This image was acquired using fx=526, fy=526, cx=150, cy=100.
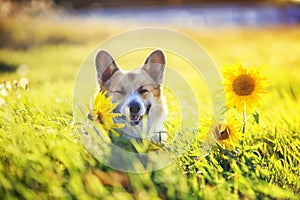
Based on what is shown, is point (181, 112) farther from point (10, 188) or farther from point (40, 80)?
point (40, 80)

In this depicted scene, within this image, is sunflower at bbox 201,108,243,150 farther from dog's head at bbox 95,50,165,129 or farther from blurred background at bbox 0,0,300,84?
blurred background at bbox 0,0,300,84

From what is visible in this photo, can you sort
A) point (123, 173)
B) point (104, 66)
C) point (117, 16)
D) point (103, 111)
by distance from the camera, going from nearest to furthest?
1. point (123, 173)
2. point (103, 111)
3. point (104, 66)
4. point (117, 16)

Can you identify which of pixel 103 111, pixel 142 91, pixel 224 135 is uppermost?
pixel 142 91

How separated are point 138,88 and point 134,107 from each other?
27cm

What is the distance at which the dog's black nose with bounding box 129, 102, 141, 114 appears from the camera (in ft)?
11.3

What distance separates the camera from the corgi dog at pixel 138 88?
3479 millimetres

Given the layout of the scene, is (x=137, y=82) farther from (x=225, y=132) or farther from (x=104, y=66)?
(x=225, y=132)

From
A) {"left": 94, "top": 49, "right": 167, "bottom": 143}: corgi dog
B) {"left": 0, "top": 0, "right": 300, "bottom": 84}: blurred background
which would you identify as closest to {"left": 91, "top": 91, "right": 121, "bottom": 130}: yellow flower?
{"left": 94, "top": 49, "right": 167, "bottom": 143}: corgi dog

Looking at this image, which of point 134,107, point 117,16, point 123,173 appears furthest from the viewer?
point 117,16

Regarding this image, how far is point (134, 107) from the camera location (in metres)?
3.46

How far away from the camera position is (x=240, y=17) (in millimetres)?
12078

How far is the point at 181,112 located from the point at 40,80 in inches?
121

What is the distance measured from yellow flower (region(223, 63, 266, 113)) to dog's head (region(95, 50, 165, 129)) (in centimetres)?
70

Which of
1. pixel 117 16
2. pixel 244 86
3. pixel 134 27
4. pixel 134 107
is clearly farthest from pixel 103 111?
pixel 117 16
